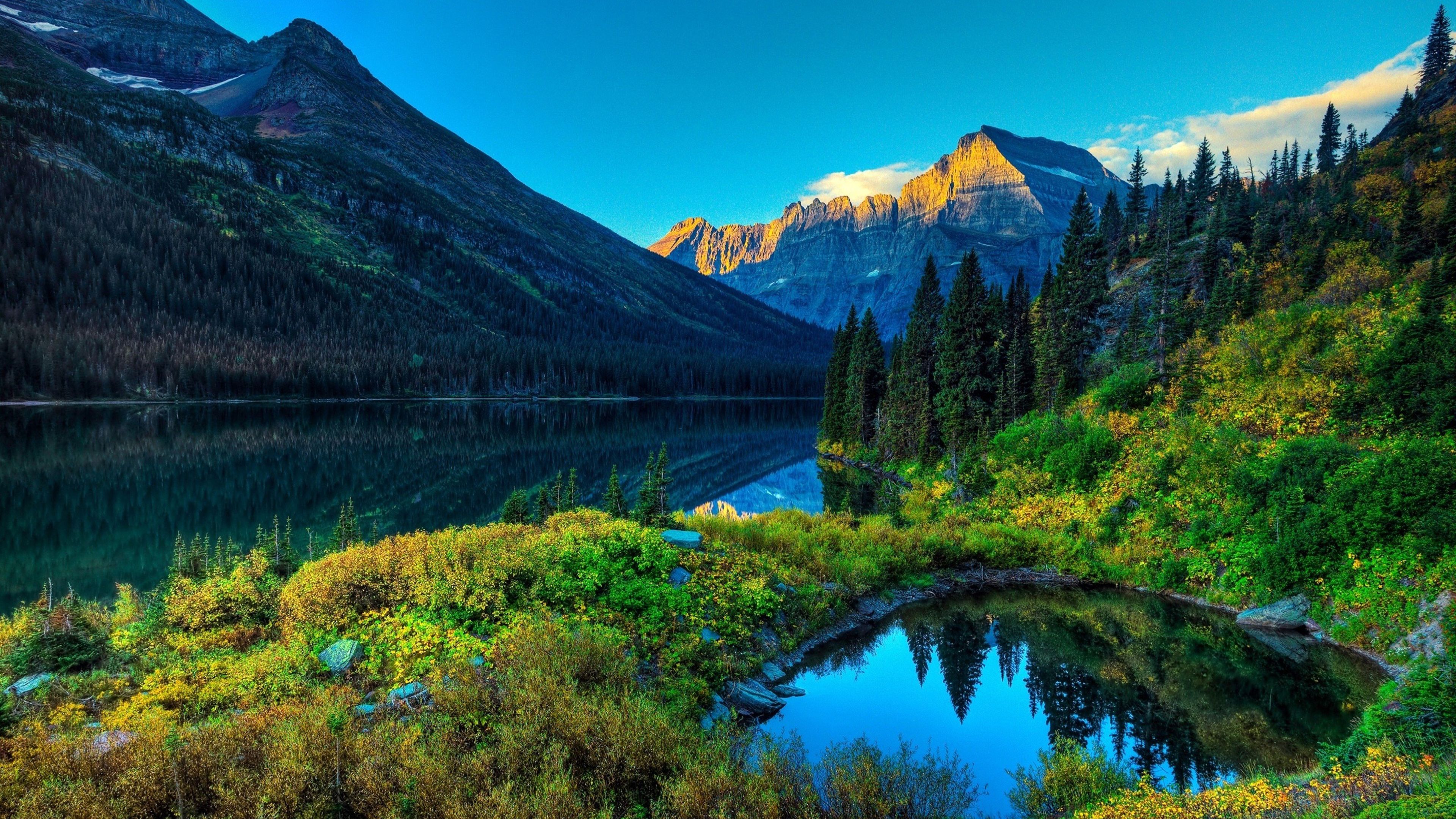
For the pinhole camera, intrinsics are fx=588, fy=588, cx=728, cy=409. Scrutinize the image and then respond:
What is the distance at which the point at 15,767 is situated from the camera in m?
6.27

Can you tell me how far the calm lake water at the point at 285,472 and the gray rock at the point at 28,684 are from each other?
347 inches

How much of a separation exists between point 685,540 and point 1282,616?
19.8 meters

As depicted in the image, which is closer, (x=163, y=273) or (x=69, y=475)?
(x=69, y=475)

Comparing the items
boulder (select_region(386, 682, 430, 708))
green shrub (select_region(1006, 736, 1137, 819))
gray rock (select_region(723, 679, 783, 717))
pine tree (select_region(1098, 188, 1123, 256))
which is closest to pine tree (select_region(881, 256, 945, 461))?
pine tree (select_region(1098, 188, 1123, 256))

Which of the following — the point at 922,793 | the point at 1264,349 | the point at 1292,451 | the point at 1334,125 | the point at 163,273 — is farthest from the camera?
the point at 163,273

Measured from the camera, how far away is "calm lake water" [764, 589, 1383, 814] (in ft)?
43.2

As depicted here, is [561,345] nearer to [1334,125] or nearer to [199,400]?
[199,400]

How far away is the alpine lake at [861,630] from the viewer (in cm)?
1384

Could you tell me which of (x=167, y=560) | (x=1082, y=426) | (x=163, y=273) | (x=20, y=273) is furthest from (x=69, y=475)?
(x=163, y=273)

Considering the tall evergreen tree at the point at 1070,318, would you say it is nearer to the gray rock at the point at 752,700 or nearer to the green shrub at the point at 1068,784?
the gray rock at the point at 752,700

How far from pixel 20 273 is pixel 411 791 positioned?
173 metres

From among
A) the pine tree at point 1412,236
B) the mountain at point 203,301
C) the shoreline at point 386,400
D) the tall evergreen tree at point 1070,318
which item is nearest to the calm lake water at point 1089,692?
the pine tree at point 1412,236

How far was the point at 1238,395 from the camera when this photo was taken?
26969 millimetres

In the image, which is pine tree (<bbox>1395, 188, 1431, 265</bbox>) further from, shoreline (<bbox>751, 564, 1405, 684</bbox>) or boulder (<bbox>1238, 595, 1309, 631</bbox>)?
shoreline (<bbox>751, 564, 1405, 684</bbox>)
